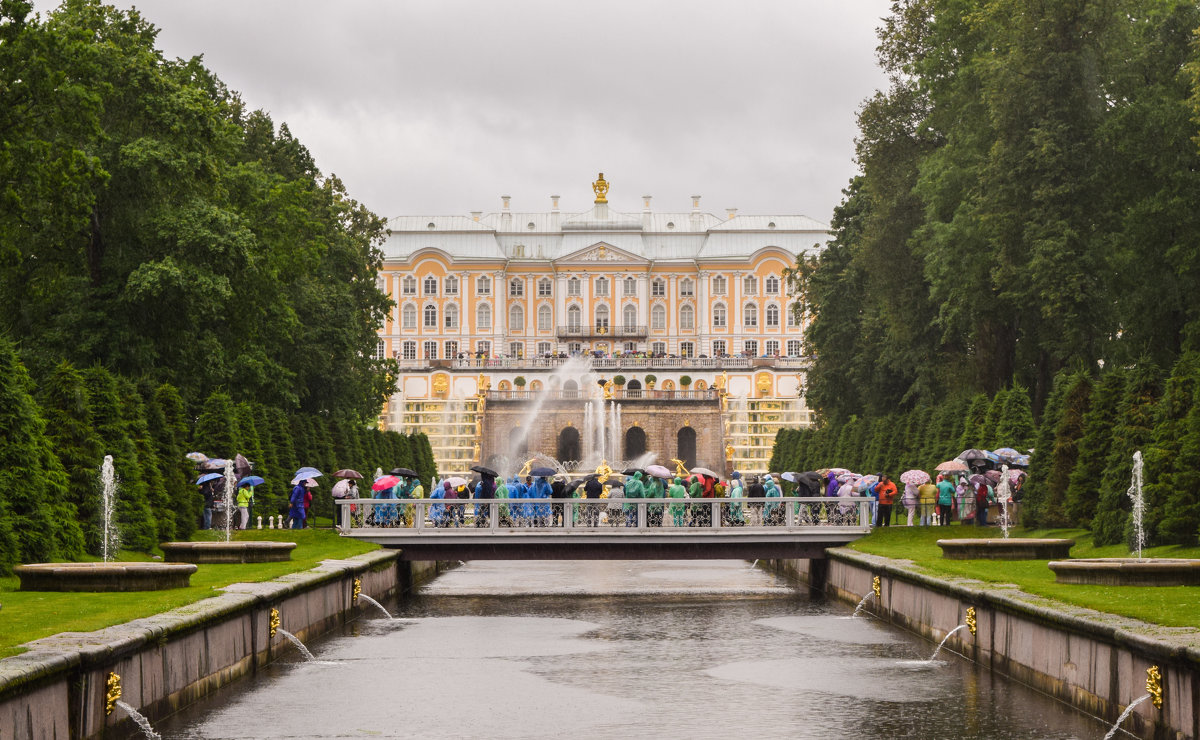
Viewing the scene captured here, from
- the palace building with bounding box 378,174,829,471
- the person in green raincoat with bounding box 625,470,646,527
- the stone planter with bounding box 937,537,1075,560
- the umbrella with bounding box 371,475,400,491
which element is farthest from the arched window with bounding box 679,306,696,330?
the stone planter with bounding box 937,537,1075,560

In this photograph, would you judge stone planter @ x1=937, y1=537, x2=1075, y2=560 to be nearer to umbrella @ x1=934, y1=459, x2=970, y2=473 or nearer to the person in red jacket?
umbrella @ x1=934, y1=459, x2=970, y2=473

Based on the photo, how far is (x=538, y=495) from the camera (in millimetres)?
33406

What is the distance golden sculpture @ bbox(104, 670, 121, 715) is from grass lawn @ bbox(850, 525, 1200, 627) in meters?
8.59

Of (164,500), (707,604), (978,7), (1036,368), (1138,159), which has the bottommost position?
(707,604)

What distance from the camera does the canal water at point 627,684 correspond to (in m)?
14.5

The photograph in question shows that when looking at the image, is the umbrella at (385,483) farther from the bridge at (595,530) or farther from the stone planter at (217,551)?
the stone planter at (217,551)

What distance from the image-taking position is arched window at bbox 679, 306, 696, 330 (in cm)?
12394

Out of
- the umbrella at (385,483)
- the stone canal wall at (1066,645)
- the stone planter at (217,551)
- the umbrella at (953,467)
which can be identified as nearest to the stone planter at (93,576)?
the stone planter at (217,551)

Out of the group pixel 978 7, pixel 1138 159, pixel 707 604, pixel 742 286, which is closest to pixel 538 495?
pixel 707 604

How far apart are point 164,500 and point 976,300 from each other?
21279 millimetres

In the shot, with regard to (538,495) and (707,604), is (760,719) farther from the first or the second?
(538,495)

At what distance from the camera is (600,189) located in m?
129

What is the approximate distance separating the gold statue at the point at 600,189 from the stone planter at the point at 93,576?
367 ft

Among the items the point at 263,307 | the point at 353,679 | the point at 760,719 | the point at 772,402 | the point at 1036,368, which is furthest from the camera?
the point at 772,402
